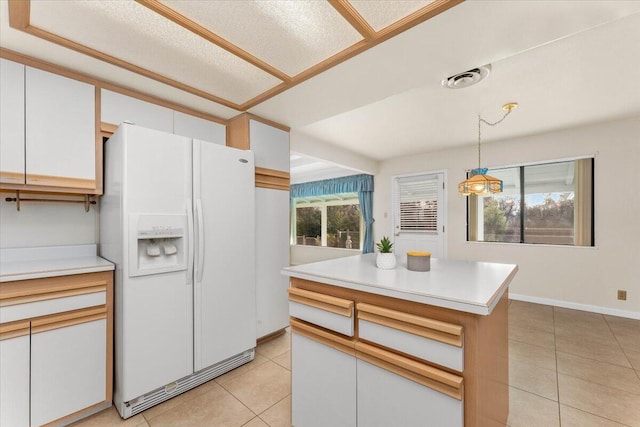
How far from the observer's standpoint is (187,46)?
5.57ft

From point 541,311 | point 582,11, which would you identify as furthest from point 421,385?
point 541,311

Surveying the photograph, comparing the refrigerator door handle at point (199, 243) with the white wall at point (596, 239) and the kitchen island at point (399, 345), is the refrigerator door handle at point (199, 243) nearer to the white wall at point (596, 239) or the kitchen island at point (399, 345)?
the kitchen island at point (399, 345)

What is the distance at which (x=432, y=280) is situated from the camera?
4.22ft

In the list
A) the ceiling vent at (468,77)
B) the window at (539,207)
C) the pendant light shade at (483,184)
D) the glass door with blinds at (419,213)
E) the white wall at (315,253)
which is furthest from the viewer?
the white wall at (315,253)

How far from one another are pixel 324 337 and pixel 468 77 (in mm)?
2317

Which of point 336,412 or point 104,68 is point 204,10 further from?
point 336,412

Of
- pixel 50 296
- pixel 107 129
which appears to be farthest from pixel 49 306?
pixel 107 129

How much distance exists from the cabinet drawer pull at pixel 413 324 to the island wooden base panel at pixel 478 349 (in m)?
0.03

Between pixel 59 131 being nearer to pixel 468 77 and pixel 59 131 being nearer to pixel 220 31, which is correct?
pixel 220 31

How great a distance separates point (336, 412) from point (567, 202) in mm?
4533

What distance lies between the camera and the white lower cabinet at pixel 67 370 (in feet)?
4.95

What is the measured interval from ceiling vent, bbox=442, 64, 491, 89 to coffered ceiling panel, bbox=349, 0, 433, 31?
89 cm

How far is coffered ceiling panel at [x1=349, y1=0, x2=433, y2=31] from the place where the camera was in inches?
52.4

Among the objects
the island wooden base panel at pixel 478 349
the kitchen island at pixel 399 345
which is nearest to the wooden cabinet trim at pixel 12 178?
the kitchen island at pixel 399 345
